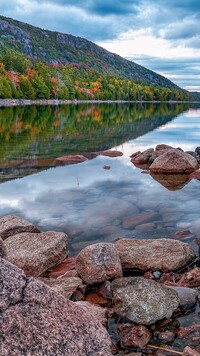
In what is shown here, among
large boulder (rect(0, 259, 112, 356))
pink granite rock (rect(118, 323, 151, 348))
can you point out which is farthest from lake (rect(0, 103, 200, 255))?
large boulder (rect(0, 259, 112, 356))

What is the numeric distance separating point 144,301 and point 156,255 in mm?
2929

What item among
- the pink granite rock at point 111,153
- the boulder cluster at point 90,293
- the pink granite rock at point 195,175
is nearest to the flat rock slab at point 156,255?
the boulder cluster at point 90,293

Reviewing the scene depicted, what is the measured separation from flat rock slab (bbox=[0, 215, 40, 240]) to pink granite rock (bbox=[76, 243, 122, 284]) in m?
3.86

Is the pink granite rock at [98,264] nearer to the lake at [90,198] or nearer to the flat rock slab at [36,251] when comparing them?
the flat rock slab at [36,251]

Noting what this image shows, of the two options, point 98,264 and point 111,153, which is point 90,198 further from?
point 111,153

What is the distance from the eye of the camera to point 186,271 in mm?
11070

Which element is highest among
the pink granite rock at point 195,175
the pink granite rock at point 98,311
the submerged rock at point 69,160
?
the pink granite rock at point 98,311

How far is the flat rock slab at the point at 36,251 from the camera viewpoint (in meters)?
10.9

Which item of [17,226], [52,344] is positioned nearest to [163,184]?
[17,226]

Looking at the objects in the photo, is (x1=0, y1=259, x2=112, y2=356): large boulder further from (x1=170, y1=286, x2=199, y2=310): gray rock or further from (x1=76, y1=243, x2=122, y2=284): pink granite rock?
(x1=76, y1=243, x2=122, y2=284): pink granite rock

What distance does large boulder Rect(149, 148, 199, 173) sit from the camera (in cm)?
2475

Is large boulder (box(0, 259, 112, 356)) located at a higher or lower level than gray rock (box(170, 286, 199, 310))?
higher

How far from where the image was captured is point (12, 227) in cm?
1322

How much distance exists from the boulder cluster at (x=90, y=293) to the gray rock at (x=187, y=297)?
2 centimetres
